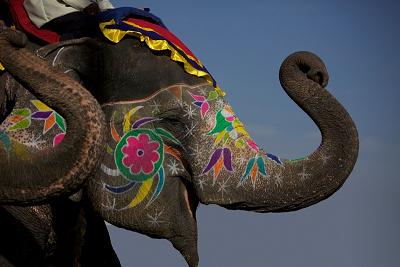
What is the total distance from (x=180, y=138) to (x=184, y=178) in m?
0.13

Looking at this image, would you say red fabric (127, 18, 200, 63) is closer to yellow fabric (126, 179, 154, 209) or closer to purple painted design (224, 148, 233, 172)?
purple painted design (224, 148, 233, 172)

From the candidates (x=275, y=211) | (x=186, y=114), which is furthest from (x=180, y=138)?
(x=275, y=211)

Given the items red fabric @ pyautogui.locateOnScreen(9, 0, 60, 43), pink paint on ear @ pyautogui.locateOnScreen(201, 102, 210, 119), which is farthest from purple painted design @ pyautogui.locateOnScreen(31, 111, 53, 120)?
pink paint on ear @ pyautogui.locateOnScreen(201, 102, 210, 119)

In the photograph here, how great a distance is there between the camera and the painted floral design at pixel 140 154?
4.00 metres

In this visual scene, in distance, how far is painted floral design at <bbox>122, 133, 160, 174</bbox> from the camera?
13.1ft

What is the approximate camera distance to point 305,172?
3.91 metres

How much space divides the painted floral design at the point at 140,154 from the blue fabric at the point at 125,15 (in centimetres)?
39

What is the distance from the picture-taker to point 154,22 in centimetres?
423

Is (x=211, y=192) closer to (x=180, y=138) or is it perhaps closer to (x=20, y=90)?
(x=180, y=138)

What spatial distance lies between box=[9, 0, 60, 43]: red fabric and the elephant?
8 cm

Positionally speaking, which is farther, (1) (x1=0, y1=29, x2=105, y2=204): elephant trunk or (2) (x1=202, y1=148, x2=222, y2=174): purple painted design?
(2) (x1=202, y1=148, x2=222, y2=174): purple painted design

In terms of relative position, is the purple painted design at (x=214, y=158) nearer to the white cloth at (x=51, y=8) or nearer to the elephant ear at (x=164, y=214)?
the elephant ear at (x=164, y=214)

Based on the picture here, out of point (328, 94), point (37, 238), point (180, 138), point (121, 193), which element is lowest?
point (37, 238)

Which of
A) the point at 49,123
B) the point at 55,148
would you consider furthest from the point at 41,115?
the point at 55,148
